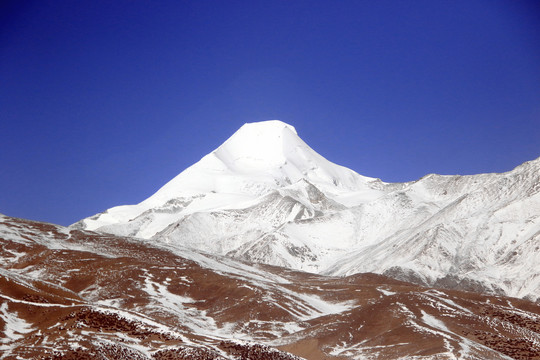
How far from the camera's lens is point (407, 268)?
5172 inches

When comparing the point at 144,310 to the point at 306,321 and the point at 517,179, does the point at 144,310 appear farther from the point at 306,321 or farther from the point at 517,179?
the point at 517,179

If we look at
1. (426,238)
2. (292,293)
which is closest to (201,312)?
(292,293)

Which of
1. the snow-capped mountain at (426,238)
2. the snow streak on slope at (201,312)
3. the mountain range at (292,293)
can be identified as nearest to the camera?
the snow streak on slope at (201,312)

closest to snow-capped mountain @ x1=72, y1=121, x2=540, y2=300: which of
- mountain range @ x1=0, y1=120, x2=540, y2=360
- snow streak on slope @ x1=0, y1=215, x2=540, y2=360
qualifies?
mountain range @ x1=0, y1=120, x2=540, y2=360

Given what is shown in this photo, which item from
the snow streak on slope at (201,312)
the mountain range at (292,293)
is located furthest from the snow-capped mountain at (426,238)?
the snow streak on slope at (201,312)

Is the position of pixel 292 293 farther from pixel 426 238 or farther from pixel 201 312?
pixel 426 238

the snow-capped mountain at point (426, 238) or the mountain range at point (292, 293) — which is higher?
the snow-capped mountain at point (426, 238)

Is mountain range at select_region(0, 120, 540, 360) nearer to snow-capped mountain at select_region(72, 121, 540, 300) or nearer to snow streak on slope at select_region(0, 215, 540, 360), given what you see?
snow streak on slope at select_region(0, 215, 540, 360)

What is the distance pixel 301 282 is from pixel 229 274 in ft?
55.8

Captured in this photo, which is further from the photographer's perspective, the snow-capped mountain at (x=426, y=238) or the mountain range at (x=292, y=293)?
the snow-capped mountain at (x=426, y=238)

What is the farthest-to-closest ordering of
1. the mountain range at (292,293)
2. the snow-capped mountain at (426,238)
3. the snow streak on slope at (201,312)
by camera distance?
the snow-capped mountain at (426,238) < the mountain range at (292,293) < the snow streak on slope at (201,312)

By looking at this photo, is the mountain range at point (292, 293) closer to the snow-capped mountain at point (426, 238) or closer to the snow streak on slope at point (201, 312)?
the snow streak on slope at point (201, 312)

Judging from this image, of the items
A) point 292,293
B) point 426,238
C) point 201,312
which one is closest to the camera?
point 201,312

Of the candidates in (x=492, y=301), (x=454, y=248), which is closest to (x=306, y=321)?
(x=492, y=301)
